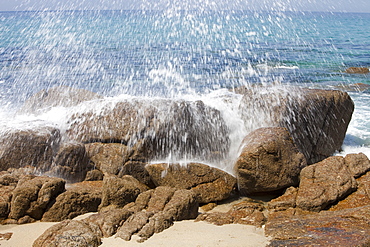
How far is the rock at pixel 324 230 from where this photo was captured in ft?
11.4

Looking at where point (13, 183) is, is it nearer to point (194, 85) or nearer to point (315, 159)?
point (315, 159)

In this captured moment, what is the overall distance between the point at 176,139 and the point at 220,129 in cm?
87

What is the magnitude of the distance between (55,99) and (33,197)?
12.6 feet

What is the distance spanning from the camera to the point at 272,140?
584 centimetres

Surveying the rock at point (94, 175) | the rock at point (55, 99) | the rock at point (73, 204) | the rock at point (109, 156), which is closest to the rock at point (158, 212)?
the rock at point (73, 204)

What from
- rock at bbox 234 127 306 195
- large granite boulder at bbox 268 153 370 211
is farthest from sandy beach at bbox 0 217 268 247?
rock at bbox 234 127 306 195

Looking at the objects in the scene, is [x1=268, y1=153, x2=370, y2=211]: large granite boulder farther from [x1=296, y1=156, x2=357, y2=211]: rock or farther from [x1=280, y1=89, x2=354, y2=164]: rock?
[x1=280, y1=89, x2=354, y2=164]: rock

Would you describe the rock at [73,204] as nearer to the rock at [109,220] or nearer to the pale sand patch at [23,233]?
the pale sand patch at [23,233]

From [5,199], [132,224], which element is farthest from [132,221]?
[5,199]

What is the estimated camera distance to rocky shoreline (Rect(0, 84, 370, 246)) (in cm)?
420

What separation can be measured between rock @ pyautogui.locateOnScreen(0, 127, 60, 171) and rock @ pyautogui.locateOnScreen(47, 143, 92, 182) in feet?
0.48

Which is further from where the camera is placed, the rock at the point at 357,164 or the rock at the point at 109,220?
the rock at the point at 357,164

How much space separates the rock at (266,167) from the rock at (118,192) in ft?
5.06

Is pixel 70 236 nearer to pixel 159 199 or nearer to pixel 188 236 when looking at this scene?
pixel 188 236
